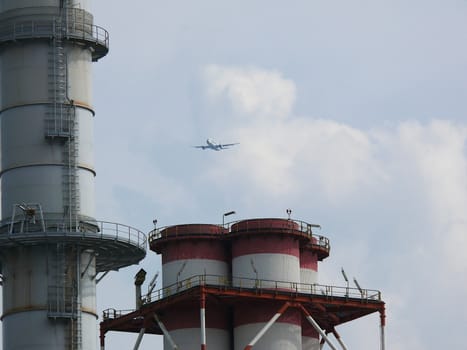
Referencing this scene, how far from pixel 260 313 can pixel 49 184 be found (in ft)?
62.8

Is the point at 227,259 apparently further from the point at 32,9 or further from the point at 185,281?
the point at 32,9

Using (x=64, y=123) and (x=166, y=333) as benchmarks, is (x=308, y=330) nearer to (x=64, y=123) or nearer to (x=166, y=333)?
(x=166, y=333)

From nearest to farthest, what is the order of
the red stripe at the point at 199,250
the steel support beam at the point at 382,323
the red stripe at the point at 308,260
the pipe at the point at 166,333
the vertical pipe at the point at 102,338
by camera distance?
1. the pipe at the point at 166,333
2. the steel support beam at the point at 382,323
3. the red stripe at the point at 199,250
4. the vertical pipe at the point at 102,338
5. the red stripe at the point at 308,260

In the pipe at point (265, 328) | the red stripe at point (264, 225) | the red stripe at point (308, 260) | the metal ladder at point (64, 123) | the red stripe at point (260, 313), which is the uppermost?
the metal ladder at point (64, 123)

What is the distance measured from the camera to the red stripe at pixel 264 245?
169750 mm

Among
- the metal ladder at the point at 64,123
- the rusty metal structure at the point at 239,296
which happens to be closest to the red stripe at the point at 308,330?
the rusty metal structure at the point at 239,296

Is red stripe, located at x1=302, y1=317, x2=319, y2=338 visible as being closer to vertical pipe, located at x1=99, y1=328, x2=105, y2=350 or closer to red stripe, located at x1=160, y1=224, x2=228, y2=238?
red stripe, located at x1=160, y1=224, x2=228, y2=238

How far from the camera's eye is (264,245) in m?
170

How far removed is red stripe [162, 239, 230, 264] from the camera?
563ft

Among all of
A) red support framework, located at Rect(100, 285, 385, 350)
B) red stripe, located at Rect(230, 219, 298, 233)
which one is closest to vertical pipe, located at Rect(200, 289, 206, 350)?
red support framework, located at Rect(100, 285, 385, 350)

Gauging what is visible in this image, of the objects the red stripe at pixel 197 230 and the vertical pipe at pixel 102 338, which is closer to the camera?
the red stripe at pixel 197 230

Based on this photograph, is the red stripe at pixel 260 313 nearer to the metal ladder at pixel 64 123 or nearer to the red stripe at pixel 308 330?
the red stripe at pixel 308 330

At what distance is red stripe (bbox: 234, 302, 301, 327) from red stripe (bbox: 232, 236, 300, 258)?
173 inches

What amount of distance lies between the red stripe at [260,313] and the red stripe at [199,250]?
16.9 ft
